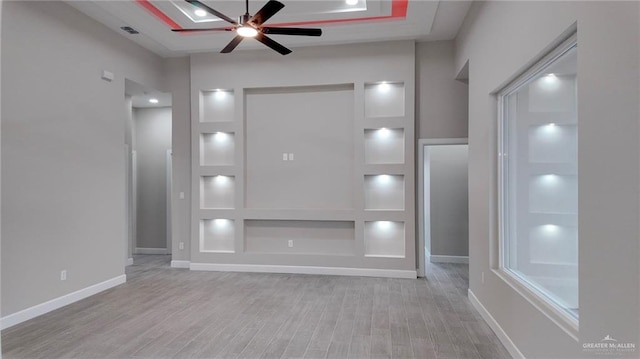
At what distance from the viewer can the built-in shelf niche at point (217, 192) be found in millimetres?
6246

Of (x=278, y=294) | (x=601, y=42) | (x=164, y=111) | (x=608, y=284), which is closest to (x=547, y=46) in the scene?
(x=601, y=42)

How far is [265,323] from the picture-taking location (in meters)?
3.71

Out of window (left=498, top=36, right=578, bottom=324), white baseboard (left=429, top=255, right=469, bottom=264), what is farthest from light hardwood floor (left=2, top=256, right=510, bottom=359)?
white baseboard (left=429, top=255, right=469, bottom=264)

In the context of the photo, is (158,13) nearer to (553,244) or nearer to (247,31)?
(247,31)

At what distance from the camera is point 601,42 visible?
5.94 ft

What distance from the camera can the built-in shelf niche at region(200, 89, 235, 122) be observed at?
629 centimetres

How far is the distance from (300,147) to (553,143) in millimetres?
3979

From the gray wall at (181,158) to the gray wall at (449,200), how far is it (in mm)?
4518

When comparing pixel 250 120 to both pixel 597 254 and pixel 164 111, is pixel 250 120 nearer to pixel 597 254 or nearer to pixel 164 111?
pixel 164 111

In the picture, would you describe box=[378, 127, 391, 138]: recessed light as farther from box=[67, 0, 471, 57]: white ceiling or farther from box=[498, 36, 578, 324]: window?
box=[498, 36, 578, 324]: window

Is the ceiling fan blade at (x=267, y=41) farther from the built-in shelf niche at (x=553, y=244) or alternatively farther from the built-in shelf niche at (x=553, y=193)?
the built-in shelf niche at (x=553, y=244)

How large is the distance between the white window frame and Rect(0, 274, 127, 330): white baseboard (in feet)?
15.6

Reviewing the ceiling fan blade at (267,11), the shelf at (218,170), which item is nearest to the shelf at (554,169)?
the ceiling fan blade at (267,11)

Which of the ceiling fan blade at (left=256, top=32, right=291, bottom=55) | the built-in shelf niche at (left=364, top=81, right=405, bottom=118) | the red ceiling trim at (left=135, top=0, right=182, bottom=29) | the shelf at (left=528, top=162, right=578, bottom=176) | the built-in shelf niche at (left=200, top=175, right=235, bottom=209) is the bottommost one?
the built-in shelf niche at (left=200, top=175, right=235, bottom=209)
